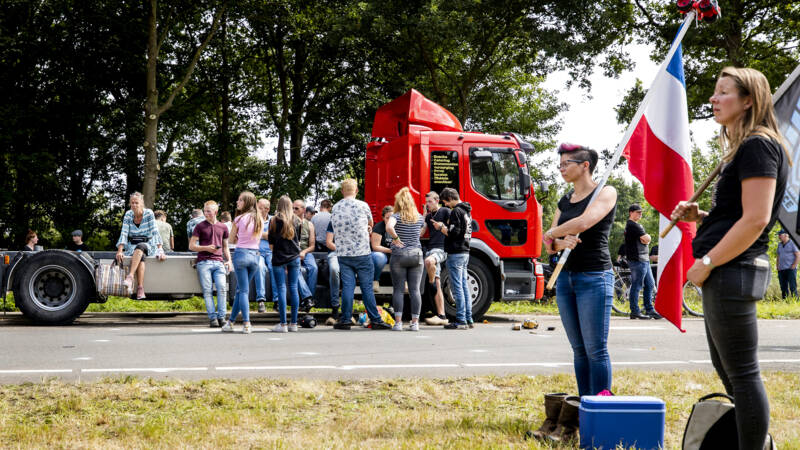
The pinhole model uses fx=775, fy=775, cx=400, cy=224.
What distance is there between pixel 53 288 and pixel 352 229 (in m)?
4.60

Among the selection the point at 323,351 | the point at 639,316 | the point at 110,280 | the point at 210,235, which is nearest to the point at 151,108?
the point at 110,280

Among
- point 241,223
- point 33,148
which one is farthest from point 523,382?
point 33,148

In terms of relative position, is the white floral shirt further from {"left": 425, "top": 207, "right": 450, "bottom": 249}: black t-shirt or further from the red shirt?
the red shirt

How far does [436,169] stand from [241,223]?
142 inches

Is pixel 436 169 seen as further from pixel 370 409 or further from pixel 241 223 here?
pixel 370 409

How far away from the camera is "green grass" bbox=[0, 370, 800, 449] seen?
4.31 metres

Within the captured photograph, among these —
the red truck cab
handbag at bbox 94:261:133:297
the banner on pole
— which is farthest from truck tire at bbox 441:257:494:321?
the banner on pole

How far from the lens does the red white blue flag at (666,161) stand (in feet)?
16.8

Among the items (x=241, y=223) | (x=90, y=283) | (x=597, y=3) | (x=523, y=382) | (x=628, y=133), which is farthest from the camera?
(x=597, y=3)

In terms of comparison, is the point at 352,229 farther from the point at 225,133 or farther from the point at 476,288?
the point at 225,133

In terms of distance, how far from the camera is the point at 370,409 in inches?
202

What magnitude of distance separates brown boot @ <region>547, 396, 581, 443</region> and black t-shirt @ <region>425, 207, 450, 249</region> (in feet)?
22.9

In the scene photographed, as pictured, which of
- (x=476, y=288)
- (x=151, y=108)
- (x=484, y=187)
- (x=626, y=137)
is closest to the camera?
(x=626, y=137)

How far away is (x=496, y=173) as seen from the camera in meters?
12.8
